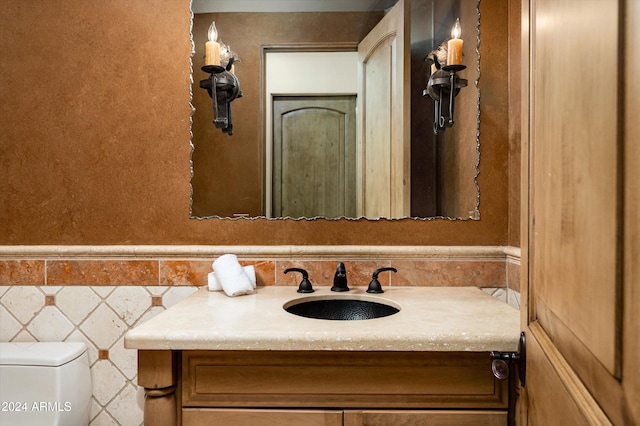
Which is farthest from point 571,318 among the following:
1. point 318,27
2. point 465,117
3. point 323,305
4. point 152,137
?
point 152,137

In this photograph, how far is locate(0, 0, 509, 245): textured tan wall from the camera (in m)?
1.53

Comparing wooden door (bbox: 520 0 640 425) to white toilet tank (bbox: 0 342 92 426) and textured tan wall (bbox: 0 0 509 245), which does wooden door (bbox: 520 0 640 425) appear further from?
white toilet tank (bbox: 0 342 92 426)

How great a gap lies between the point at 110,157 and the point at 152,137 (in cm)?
17

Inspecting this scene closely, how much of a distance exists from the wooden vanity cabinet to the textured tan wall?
24.1 inches

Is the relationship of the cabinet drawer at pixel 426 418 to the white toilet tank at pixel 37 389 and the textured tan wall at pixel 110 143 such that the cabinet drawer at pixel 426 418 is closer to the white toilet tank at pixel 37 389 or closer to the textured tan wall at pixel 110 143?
the textured tan wall at pixel 110 143

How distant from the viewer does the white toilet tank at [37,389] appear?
1295 mm

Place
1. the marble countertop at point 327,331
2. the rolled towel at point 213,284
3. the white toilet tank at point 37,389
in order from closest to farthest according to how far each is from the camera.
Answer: the marble countertop at point 327,331 < the white toilet tank at point 37,389 < the rolled towel at point 213,284

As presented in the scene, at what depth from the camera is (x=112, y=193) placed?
153cm

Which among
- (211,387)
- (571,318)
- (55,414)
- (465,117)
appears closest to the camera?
(571,318)

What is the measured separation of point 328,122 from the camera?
151cm

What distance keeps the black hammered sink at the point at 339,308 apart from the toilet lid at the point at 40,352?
0.77 m

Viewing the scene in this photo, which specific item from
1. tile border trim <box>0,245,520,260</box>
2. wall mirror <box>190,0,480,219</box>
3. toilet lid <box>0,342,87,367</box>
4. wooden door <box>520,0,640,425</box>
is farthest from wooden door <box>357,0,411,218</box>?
toilet lid <box>0,342,87,367</box>

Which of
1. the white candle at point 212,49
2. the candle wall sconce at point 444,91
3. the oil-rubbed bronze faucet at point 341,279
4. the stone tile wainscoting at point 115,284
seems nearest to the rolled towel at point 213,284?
the stone tile wainscoting at point 115,284

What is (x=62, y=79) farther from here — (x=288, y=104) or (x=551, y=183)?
(x=551, y=183)
